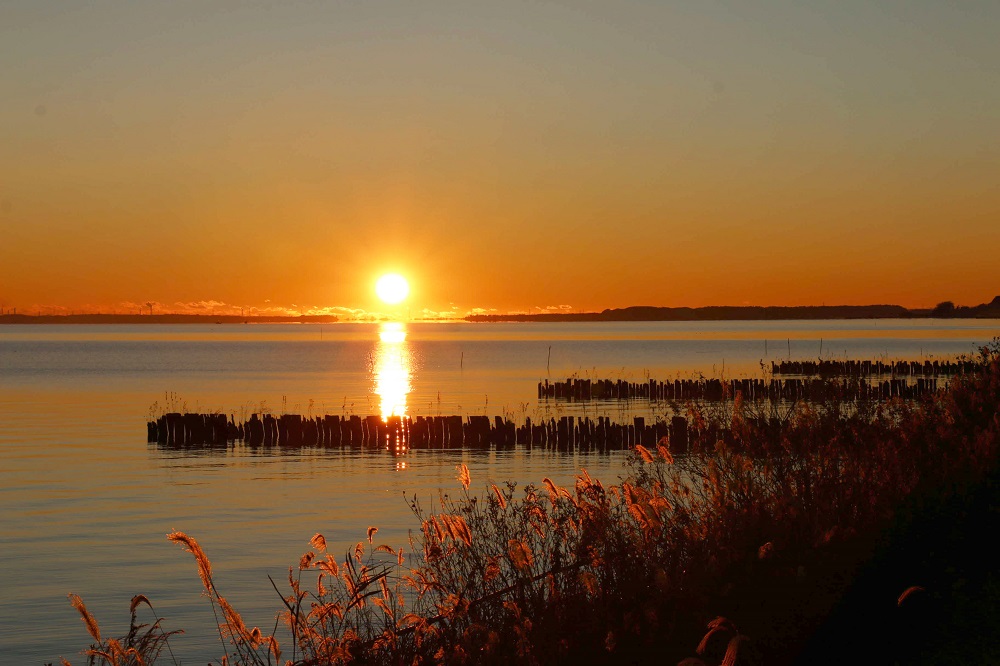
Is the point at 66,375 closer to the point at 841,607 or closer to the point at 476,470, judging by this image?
the point at 476,470

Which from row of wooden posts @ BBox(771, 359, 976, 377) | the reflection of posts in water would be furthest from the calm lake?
row of wooden posts @ BBox(771, 359, 976, 377)

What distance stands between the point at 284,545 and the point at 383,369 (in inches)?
3612

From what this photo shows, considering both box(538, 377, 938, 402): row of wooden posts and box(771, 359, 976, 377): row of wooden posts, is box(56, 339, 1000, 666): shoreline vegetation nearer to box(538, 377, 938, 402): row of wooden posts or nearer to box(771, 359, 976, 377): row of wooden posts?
box(538, 377, 938, 402): row of wooden posts

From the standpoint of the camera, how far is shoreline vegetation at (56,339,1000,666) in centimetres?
867

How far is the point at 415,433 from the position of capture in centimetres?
3828

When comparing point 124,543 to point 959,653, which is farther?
point 124,543

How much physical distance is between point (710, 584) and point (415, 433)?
28.3m

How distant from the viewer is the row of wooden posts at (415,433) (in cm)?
3641

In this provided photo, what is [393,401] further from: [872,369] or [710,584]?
[710,584]

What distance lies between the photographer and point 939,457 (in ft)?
49.8

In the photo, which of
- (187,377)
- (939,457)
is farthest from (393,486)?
(187,377)

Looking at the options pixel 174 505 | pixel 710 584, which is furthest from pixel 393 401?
pixel 710 584

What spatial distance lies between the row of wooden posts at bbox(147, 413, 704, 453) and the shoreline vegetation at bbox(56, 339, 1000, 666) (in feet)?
72.2

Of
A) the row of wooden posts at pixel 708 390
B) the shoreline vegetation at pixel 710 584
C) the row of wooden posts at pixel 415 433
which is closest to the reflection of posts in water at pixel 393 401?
the row of wooden posts at pixel 415 433
